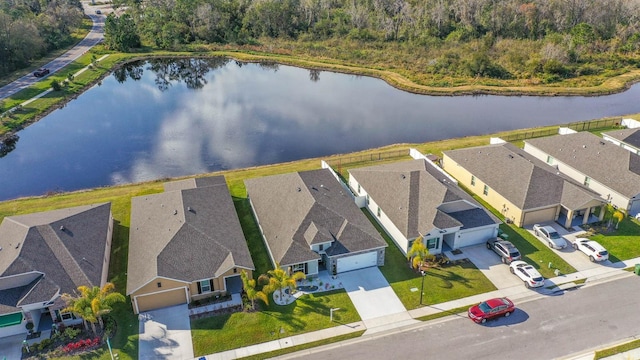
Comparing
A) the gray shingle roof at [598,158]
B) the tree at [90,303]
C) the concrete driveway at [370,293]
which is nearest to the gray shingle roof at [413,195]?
the concrete driveway at [370,293]

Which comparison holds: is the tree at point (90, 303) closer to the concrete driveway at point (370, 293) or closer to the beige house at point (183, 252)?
the beige house at point (183, 252)

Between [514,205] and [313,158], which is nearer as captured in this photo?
[514,205]

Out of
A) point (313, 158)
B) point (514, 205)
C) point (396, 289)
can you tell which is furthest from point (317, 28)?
point (396, 289)

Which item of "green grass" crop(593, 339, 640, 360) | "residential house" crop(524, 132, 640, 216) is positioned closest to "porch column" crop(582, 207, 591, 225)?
"residential house" crop(524, 132, 640, 216)

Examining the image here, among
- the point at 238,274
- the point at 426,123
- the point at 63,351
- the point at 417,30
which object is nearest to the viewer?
the point at 63,351

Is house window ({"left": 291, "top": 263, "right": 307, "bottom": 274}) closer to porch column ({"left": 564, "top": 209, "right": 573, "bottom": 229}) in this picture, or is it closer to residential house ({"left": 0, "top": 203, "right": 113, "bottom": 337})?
residential house ({"left": 0, "top": 203, "right": 113, "bottom": 337})

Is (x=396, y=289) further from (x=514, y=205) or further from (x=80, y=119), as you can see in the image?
(x=80, y=119)

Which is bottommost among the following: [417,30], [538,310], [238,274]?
[538,310]
